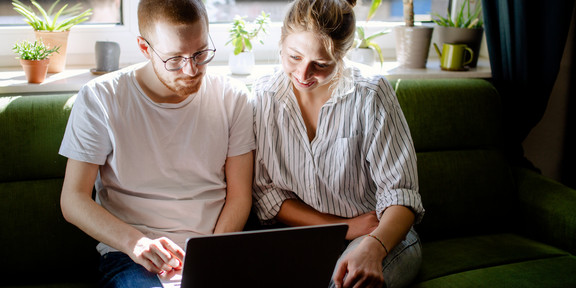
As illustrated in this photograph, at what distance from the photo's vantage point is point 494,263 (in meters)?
1.74

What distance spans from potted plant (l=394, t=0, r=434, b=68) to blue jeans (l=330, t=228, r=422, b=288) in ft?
3.08

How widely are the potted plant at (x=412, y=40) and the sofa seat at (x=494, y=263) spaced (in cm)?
75

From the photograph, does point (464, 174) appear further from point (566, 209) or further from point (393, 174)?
point (393, 174)

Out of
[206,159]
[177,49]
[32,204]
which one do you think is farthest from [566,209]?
[32,204]

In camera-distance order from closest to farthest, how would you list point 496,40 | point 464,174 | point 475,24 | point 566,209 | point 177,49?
point 177,49 → point 566,209 → point 464,174 → point 496,40 → point 475,24

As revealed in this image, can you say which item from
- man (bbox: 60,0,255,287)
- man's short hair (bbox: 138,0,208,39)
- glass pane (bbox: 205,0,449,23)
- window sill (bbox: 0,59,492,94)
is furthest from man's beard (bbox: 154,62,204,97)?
glass pane (bbox: 205,0,449,23)

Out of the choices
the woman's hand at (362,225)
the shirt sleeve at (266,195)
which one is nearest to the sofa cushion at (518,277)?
the woman's hand at (362,225)

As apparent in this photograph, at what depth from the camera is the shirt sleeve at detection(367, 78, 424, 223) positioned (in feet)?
4.85

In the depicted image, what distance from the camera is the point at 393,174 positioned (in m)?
1.49

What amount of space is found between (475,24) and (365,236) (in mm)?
1278

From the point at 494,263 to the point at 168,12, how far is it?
125 centimetres

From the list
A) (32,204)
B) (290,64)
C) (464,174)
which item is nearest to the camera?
(290,64)

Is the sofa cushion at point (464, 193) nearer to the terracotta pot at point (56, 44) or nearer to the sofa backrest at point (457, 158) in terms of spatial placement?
the sofa backrest at point (457, 158)

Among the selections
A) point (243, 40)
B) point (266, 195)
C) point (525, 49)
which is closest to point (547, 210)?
point (525, 49)
